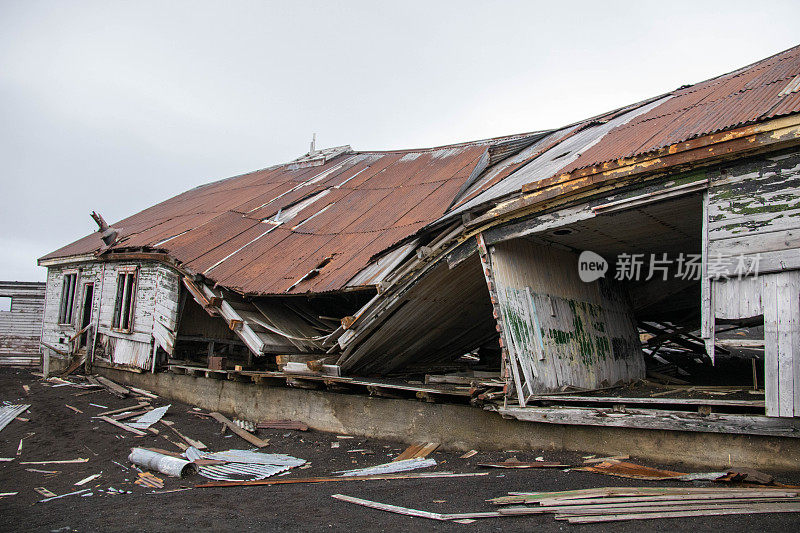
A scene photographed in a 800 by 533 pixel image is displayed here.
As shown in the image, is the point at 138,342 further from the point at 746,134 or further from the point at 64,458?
the point at 746,134

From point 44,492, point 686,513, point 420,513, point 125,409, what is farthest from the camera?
point 125,409

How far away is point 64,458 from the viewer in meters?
9.64

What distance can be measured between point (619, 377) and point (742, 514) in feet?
17.3

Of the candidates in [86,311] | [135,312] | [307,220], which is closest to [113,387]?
[135,312]

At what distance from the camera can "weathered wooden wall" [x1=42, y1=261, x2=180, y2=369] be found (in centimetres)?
1316

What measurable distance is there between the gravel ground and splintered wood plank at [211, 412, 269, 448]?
0.13 meters

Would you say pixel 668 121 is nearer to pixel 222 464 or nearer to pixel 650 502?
pixel 650 502

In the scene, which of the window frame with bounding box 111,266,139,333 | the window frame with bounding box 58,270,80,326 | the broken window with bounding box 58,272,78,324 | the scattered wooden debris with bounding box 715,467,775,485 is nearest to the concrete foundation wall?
the scattered wooden debris with bounding box 715,467,775,485

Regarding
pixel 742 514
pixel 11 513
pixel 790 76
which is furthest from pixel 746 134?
pixel 11 513

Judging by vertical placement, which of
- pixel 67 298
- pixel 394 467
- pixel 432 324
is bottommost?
pixel 394 467

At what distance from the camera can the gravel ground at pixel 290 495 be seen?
495 cm

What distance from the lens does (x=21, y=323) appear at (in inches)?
859

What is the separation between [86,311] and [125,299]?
3339mm

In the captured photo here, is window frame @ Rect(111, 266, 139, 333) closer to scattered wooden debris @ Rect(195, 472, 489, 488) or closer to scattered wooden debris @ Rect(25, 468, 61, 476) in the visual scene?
scattered wooden debris @ Rect(25, 468, 61, 476)
